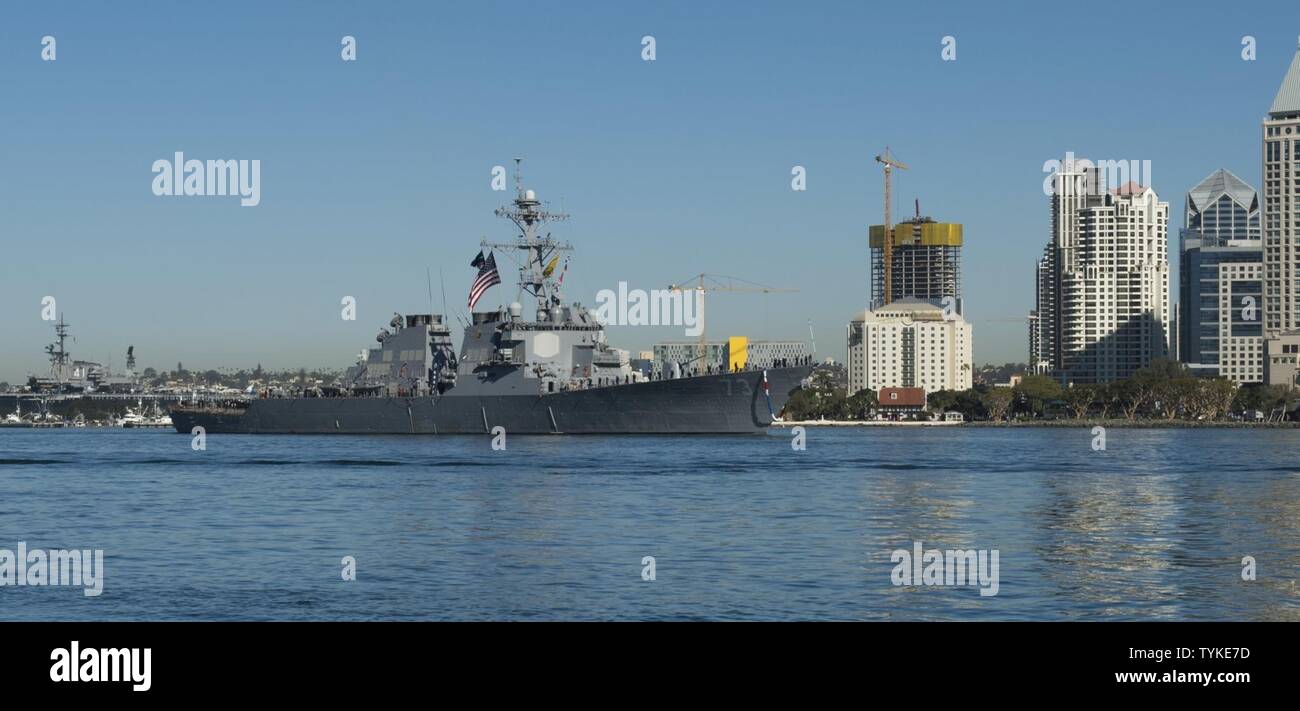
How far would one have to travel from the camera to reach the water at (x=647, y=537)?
81.6 feet

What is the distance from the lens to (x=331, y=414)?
118m

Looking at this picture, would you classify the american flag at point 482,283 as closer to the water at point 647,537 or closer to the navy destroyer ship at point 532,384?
the navy destroyer ship at point 532,384

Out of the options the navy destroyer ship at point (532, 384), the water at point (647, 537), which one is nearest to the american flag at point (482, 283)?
the navy destroyer ship at point (532, 384)

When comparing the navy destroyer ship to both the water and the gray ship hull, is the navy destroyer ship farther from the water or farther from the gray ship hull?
the water

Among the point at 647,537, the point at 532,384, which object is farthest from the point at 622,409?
the point at 647,537

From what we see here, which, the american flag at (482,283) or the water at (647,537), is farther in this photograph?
the american flag at (482,283)

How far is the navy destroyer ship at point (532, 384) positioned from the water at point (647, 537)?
23753 millimetres

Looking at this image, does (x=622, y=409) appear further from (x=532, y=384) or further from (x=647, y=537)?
(x=647, y=537)

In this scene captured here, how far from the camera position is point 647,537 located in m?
35.7

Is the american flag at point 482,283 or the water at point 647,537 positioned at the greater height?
the american flag at point 482,283

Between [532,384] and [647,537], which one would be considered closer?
[647,537]

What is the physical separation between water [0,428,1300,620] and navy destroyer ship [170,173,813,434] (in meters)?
23.8

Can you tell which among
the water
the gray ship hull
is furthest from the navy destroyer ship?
the water

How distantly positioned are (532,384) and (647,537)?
6571 cm
